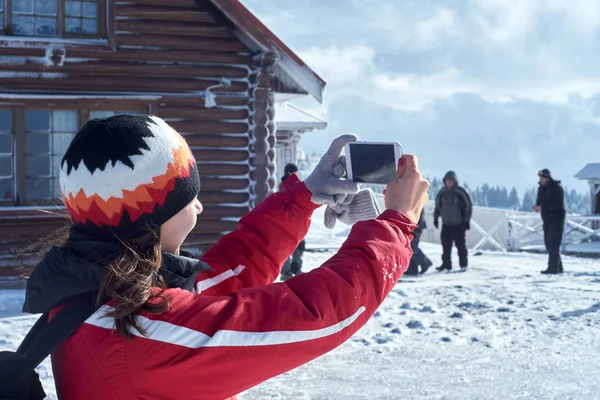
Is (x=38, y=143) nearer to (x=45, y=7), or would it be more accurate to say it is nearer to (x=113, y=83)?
(x=113, y=83)

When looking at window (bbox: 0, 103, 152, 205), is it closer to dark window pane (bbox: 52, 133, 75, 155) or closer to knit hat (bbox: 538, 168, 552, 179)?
dark window pane (bbox: 52, 133, 75, 155)

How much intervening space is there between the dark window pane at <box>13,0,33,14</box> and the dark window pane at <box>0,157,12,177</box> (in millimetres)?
1850

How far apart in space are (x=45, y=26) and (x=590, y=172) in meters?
23.8

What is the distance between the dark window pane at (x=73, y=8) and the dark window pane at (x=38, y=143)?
1.58m

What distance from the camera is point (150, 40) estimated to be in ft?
30.1

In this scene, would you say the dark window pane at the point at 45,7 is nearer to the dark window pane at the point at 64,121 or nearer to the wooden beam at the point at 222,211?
the dark window pane at the point at 64,121

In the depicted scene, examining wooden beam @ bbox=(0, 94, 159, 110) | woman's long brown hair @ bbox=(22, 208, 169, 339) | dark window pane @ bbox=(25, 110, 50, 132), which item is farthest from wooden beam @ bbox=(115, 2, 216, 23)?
woman's long brown hair @ bbox=(22, 208, 169, 339)

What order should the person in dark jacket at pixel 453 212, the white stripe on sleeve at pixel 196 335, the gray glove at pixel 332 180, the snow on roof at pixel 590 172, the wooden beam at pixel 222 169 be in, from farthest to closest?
the snow on roof at pixel 590 172, the person in dark jacket at pixel 453 212, the wooden beam at pixel 222 169, the gray glove at pixel 332 180, the white stripe on sleeve at pixel 196 335

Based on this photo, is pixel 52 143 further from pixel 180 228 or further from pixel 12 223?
pixel 180 228

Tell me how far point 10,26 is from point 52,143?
1.52 meters

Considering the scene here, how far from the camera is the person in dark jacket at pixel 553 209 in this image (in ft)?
37.0

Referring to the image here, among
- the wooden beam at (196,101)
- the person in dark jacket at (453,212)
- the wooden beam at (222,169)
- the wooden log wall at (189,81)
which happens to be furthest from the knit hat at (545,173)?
the wooden beam at (196,101)

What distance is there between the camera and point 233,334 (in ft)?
4.75

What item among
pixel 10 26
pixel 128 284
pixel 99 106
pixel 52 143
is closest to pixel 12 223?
pixel 52 143
